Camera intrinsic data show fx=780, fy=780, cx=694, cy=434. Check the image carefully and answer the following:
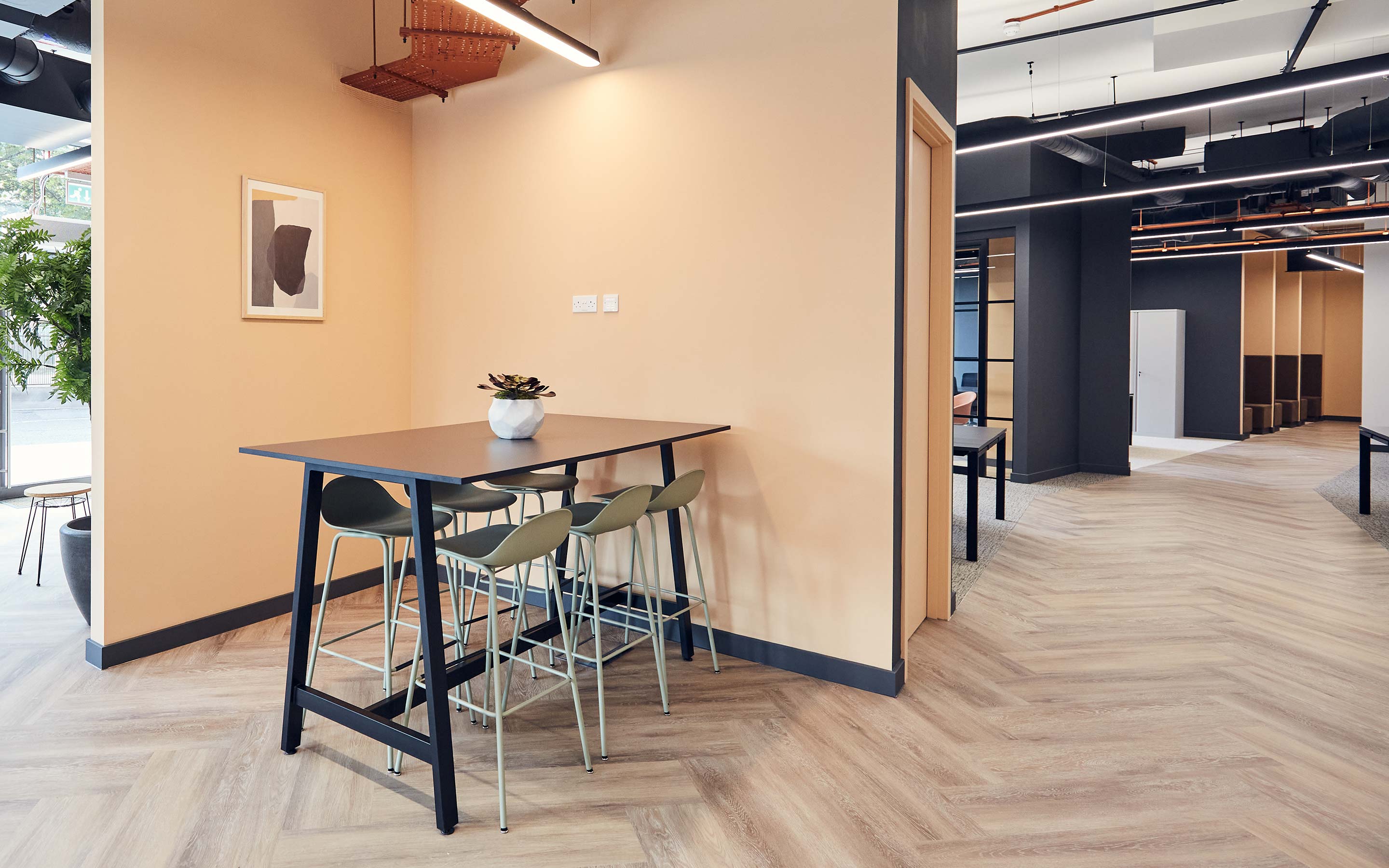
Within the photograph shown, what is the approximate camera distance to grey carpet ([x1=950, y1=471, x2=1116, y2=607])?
4703mm

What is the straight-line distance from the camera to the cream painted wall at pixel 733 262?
10.2 ft

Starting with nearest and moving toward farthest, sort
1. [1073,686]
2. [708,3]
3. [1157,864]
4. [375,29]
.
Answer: [1157,864], [1073,686], [708,3], [375,29]

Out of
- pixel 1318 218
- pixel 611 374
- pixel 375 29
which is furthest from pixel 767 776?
pixel 1318 218

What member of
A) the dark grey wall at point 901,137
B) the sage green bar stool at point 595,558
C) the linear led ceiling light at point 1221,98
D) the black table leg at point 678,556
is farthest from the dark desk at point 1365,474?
the sage green bar stool at point 595,558

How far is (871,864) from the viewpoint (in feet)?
6.70

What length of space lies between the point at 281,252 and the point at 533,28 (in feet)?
6.00

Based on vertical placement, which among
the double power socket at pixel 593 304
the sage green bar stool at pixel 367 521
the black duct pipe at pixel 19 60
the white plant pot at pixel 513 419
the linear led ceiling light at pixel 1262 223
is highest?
the linear led ceiling light at pixel 1262 223

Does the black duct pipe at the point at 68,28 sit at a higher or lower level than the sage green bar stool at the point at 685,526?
higher

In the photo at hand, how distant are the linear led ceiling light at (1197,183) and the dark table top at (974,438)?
1.79m

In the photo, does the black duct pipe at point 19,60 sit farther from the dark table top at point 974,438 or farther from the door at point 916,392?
the dark table top at point 974,438

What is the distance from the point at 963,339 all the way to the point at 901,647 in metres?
6.10

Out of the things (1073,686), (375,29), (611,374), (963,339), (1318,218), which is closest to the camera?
(1073,686)

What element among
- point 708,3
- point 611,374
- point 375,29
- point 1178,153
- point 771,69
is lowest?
point 611,374

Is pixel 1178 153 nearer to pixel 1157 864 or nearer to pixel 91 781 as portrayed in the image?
pixel 1157 864
